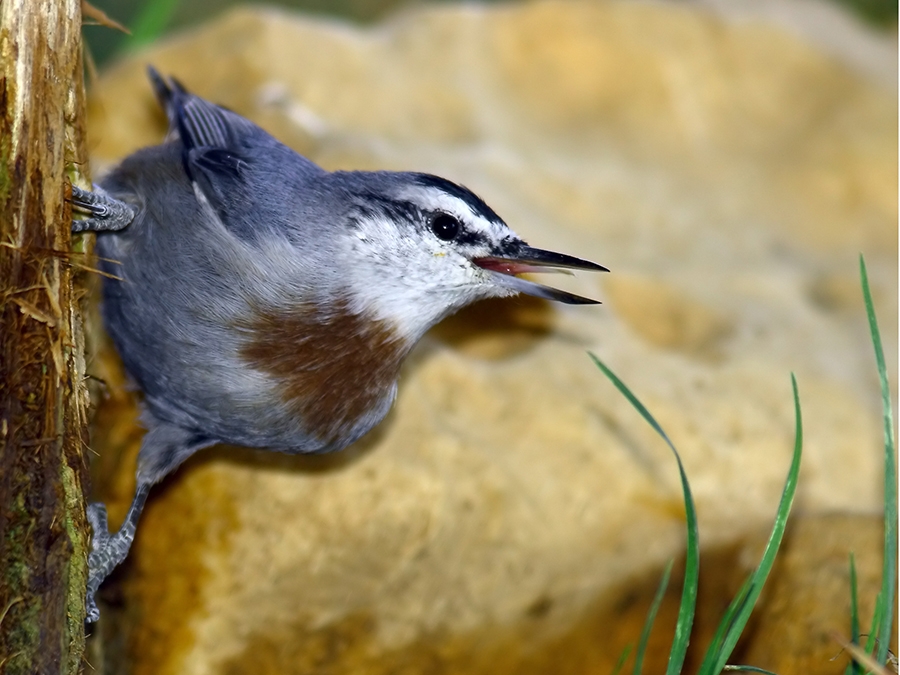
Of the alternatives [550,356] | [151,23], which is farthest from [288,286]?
[151,23]

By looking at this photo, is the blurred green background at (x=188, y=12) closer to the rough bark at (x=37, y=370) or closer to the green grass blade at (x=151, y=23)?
the green grass blade at (x=151, y=23)

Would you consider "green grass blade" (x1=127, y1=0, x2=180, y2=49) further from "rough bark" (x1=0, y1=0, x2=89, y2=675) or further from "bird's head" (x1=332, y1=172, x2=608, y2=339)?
"bird's head" (x1=332, y1=172, x2=608, y2=339)

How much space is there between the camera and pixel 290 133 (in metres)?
3.98

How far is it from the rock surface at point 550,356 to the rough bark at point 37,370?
0.76 metres

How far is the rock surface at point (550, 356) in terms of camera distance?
3.06 metres

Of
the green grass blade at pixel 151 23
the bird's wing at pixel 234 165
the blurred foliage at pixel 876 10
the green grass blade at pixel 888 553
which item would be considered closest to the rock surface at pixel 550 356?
the green grass blade at pixel 151 23

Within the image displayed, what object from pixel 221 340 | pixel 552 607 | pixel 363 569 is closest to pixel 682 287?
pixel 552 607

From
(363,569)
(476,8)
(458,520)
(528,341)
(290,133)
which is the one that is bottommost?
(363,569)

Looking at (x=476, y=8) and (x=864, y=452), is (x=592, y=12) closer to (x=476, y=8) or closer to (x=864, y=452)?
(x=476, y=8)

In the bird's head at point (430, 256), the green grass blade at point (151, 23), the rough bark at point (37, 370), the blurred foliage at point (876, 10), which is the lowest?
the rough bark at point (37, 370)

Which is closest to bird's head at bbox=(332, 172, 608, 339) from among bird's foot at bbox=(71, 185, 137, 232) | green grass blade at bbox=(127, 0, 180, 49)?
bird's foot at bbox=(71, 185, 137, 232)

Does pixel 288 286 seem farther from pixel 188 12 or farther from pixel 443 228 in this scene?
pixel 188 12

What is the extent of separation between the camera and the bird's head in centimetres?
256

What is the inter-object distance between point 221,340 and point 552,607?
1.56m
